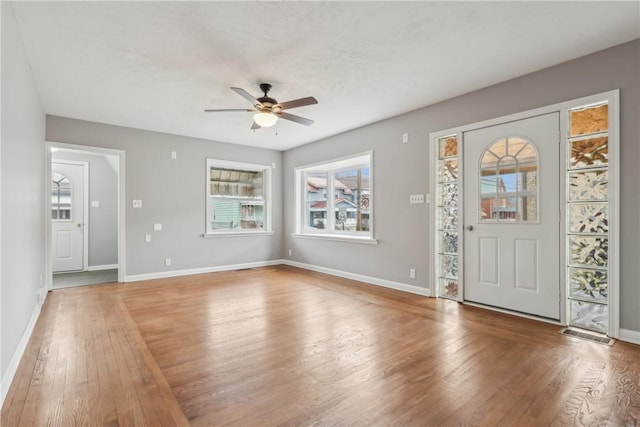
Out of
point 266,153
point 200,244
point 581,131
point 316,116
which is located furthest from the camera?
point 266,153

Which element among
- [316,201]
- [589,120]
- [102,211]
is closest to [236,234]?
[316,201]

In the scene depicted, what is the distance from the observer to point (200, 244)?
605 centimetres

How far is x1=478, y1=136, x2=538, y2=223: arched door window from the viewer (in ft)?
11.0

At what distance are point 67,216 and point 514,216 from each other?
7582 mm

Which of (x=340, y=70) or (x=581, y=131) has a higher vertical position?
(x=340, y=70)

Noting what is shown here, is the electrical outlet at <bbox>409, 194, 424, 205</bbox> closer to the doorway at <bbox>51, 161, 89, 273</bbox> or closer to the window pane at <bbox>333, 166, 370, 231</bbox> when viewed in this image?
the window pane at <bbox>333, 166, 370, 231</bbox>

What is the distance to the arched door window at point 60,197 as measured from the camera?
6098 mm

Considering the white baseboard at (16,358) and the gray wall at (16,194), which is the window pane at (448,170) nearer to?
the gray wall at (16,194)

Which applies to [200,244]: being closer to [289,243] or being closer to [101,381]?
[289,243]

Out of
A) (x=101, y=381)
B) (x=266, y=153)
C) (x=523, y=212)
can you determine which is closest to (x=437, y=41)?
(x=523, y=212)

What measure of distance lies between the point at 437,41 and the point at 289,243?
505 cm

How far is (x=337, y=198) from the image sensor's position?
6238mm

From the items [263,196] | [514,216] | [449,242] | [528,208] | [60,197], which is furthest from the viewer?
[263,196]

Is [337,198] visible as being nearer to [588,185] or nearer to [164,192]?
[164,192]
